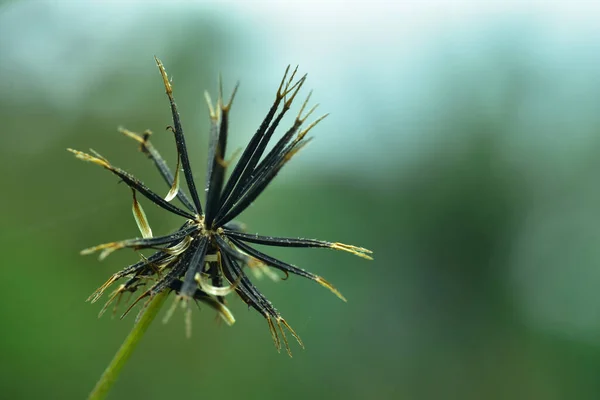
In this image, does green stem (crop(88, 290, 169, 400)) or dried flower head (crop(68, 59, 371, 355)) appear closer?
green stem (crop(88, 290, 169, 400))

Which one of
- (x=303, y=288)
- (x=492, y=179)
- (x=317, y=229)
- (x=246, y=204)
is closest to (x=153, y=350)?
(x=303, y=288)

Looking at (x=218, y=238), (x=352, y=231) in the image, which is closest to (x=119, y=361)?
(x=218, y=238)

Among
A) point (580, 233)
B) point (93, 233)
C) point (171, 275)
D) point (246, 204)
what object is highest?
point (246, 204)

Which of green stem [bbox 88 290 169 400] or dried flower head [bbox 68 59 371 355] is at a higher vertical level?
dried flower head [bbox 68 59 371 355]

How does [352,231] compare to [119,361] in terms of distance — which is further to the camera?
[352,231]

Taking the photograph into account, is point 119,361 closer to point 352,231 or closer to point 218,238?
point 218,238

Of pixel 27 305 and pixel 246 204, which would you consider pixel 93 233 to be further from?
pixel 246 204

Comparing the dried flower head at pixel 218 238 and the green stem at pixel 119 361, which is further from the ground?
the dried flower head at pixel 218 238

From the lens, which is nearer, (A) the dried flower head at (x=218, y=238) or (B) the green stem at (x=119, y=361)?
(B) the green stem at (x=119, y=361)
